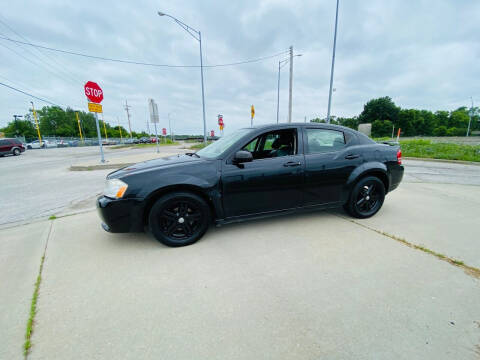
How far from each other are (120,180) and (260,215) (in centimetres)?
186

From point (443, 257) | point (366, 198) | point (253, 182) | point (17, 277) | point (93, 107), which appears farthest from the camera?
point (93, 107)

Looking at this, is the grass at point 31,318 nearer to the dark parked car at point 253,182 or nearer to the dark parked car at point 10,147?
the dark parked car at point 253,182

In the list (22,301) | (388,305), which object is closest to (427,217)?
(388,305)

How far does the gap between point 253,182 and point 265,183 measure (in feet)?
0.58

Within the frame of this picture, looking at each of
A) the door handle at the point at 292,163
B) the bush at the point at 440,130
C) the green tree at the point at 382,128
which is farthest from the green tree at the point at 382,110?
the door handle at the point at 292,163

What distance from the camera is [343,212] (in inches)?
146

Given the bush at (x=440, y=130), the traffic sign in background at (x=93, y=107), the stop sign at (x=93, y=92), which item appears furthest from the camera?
the bush at (x=440, y=130)

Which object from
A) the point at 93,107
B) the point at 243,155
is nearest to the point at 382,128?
the point at 93,107

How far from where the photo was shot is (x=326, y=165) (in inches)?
121

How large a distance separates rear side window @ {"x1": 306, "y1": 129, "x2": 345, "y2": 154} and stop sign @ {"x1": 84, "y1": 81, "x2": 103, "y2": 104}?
405 inches

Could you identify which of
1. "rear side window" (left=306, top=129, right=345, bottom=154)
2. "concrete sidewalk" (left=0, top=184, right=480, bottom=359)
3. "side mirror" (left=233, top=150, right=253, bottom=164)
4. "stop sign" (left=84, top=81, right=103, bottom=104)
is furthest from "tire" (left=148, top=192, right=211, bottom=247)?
"stop sign" (left=84, top=81, right=103, bottom=104)

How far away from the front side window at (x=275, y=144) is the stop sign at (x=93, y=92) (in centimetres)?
948

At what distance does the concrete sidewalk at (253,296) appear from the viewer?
1.39 metres

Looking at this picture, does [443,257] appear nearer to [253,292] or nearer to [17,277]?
[253,292]
